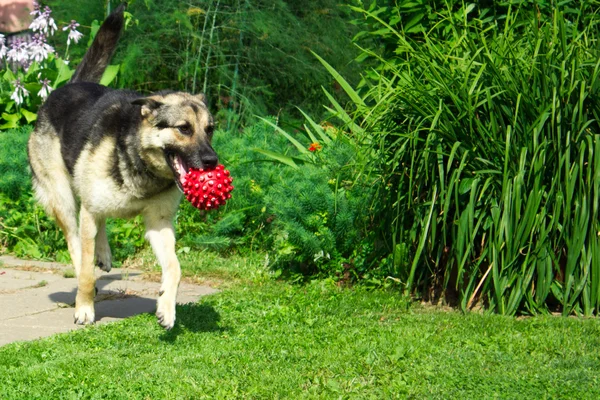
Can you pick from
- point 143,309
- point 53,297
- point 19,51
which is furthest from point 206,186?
point 19,51

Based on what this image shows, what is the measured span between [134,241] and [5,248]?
4.66 ft

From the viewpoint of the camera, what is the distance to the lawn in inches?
160

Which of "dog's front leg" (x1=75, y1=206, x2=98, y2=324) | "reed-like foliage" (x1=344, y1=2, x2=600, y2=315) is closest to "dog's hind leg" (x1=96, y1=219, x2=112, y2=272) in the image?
"dog's front leg" (x1=75, y1=206, x2=98, y2=324)

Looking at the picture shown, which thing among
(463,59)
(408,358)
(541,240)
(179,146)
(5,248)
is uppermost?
(463,59)

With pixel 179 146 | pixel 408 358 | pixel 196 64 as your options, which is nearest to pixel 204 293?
pixel 179 146

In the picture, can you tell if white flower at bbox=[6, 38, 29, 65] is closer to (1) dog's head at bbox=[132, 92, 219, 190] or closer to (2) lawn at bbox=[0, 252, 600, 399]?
(1) dog's head at bbox=[132, 92, 219, 190]

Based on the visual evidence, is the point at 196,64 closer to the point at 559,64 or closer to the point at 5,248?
the point at 5,248

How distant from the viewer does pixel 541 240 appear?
546cm

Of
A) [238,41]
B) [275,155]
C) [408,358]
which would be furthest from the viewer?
[238,41]

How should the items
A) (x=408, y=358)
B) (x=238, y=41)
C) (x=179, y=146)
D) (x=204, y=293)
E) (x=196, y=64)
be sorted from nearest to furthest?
(x=408, y=358) < (x=179, y=146) < (x=204, y=293) < (x=196, y=64) < (x=238, y=41)

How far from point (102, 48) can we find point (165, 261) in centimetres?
240

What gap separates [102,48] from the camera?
22.8 feet

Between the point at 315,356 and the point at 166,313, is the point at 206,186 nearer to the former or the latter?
the point at 166,313

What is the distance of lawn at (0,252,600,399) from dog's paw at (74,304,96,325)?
31 cm
